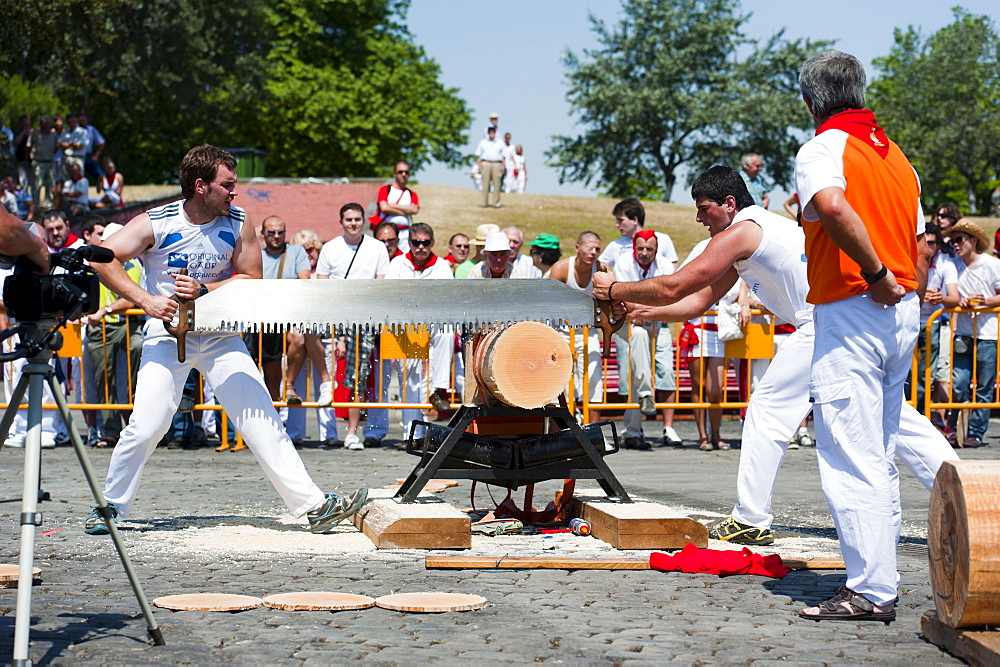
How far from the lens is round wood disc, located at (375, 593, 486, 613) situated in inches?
205

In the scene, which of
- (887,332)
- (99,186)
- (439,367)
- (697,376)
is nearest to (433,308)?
(887,332)

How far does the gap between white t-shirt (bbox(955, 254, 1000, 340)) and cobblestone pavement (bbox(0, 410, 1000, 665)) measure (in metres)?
5.13

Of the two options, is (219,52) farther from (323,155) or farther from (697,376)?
(697,376)

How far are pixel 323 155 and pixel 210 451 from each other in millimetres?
43759

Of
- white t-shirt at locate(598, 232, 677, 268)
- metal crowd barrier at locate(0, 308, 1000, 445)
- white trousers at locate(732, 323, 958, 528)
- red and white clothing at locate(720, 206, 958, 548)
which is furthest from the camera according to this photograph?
white t-shirt at locate(598, 232, 677, 268)

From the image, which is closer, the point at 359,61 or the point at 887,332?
the point at 887,332

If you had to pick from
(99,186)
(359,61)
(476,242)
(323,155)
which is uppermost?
(359,61)

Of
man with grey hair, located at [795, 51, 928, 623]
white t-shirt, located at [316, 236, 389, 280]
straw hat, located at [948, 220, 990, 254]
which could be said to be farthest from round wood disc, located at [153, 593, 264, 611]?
straw hat, located at [948, 220, 990, 254]

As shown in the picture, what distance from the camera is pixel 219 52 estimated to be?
1877 inches

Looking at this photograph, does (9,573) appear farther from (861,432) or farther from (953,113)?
(953,113)

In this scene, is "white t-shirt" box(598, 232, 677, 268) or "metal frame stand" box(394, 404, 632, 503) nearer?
"metal frame stand" box(394, 404, 632, 503)

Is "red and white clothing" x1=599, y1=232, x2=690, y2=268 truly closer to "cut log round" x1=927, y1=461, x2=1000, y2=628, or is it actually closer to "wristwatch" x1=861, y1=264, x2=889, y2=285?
"wristwatch" x1=861, y1=264, x2=889, y2=285

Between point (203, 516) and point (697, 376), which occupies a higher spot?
point (697, 376)

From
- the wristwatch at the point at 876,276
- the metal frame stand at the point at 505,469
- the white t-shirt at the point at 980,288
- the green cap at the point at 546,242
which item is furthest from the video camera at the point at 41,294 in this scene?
the white t-shirt at the point at 980,288
